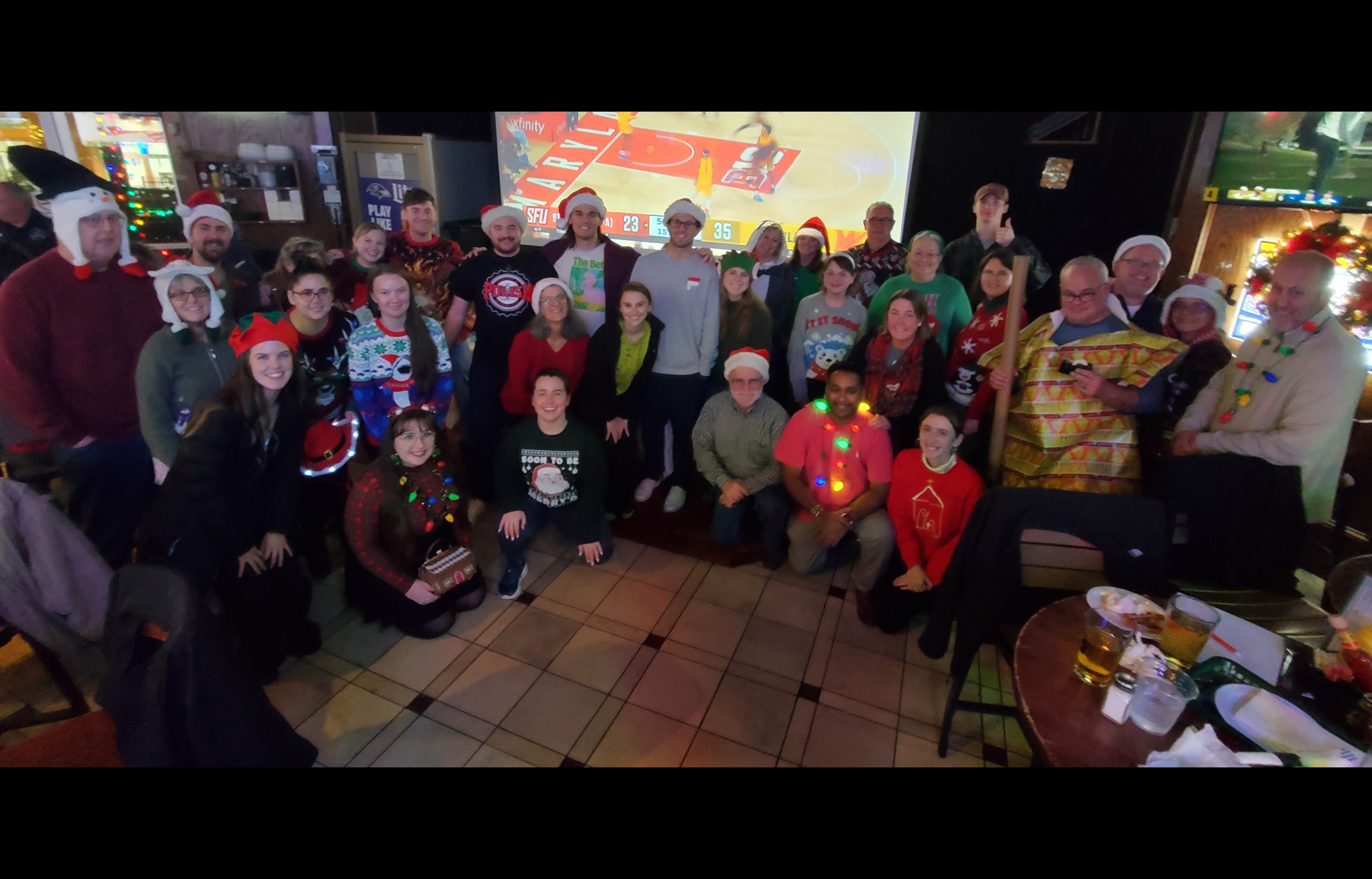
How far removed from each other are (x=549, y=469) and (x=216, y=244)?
2.06m

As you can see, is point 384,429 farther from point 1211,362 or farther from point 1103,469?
point 1211,362

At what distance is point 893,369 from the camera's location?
306cm

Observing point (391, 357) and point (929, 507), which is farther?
point (391, 357)

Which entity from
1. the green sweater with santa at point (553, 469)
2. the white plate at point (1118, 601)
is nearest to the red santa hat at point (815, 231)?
the green sweater with santa at point (553, 469)

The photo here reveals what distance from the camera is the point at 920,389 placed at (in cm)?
308

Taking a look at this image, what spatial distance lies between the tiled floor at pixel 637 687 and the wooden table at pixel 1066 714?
762mm

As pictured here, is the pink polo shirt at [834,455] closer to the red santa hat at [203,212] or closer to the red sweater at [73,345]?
the red sweater at [73,345]

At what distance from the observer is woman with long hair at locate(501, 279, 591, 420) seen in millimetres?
3098

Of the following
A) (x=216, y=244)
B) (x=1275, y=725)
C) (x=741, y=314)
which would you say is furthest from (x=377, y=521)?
(x=1275, y=725)

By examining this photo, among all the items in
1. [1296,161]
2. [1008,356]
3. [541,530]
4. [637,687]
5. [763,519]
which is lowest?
[637,687]

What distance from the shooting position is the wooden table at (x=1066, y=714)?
136 cm

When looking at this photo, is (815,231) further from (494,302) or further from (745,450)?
(494,302)

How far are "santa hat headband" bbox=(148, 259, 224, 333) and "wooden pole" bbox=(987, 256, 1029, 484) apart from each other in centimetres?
300

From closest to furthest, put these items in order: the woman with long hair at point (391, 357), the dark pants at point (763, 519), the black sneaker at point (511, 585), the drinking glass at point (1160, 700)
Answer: the drinking glass at point (1160, 700), the woman with long hair at point (391, 357), the black sneaker at point (511, 585), the dark pants at point (763, 519)
